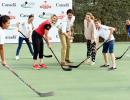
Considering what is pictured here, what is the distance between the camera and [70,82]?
1095 cm

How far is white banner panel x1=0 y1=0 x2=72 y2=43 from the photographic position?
22938 millimetres

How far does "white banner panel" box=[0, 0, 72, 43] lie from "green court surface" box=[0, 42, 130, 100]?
799cm

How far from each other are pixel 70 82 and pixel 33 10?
12.8m

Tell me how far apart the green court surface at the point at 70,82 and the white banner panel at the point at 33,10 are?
799 centimetres

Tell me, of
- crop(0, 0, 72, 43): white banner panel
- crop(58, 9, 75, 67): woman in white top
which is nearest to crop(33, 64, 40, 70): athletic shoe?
crop(58, 9, 75, 67): woman in white top

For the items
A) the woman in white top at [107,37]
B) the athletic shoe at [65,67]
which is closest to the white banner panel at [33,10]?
the athletic shoe at [65,67]

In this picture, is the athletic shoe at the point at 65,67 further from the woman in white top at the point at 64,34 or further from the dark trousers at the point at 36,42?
the dark trousers at the point at 36,42

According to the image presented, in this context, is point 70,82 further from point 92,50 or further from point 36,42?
point 92,50

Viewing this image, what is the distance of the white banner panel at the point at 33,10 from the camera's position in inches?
903

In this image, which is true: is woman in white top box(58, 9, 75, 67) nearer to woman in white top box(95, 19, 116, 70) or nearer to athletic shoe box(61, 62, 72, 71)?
athletic shoe box(61, 62, 72, 71)

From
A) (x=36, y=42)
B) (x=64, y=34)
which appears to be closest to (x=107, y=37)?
(x=64, y=34)

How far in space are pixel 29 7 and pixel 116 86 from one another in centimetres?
1352

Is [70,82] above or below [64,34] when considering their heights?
below

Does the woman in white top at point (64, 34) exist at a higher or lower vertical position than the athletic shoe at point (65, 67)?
higher
